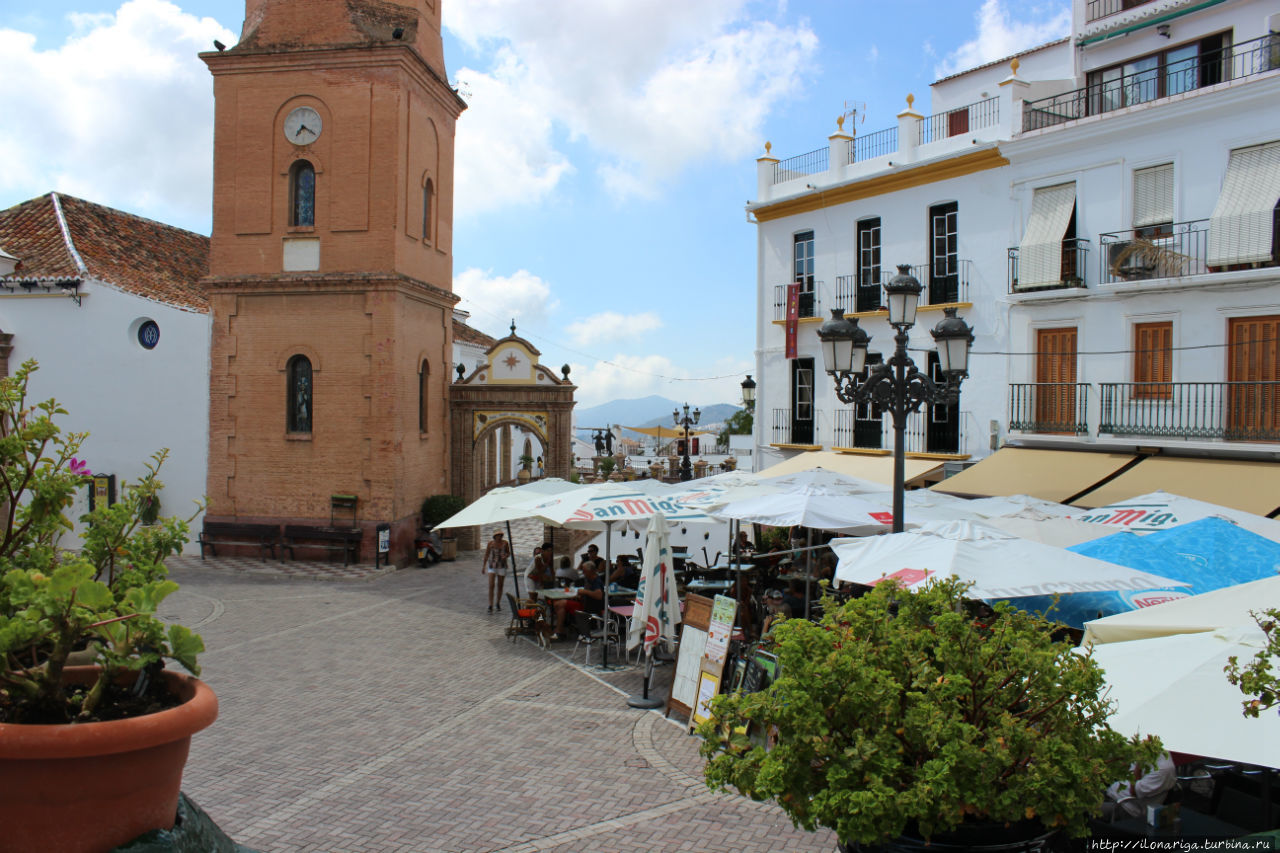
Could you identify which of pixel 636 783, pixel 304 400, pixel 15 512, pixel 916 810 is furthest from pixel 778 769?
pixel 304 400

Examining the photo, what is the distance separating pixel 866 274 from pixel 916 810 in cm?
1914

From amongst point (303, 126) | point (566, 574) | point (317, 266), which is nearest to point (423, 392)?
point (317, 266)

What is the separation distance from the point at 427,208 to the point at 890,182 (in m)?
11.6

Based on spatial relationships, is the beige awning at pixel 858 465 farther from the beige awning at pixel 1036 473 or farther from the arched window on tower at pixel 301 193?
the arched window on tower at pixel 301 193

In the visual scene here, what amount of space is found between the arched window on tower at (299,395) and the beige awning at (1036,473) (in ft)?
47.7

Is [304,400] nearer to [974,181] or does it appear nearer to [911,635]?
[974,181]

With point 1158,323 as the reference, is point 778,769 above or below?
below

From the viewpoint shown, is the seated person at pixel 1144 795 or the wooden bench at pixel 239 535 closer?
the seated person at pixel 1144 795

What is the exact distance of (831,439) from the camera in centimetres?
2228

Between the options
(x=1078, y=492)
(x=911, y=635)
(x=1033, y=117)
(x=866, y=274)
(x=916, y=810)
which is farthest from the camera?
(x=866, y=274)

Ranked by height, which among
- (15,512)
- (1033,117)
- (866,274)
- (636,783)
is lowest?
(636,783)

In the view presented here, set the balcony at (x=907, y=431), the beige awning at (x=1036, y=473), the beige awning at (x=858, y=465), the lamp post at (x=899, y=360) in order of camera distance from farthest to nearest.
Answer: the balcony at (x=907, y=431)
the beige awning at (x=858, y=465)
the beige awning at (x=1036, y=473)
the lamp post at (x=899, y=360)

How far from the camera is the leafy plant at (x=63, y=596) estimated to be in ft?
9.38

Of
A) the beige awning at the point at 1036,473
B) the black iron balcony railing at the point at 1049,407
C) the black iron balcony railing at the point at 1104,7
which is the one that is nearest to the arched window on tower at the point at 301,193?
the beige awning at the point at 1036,473
